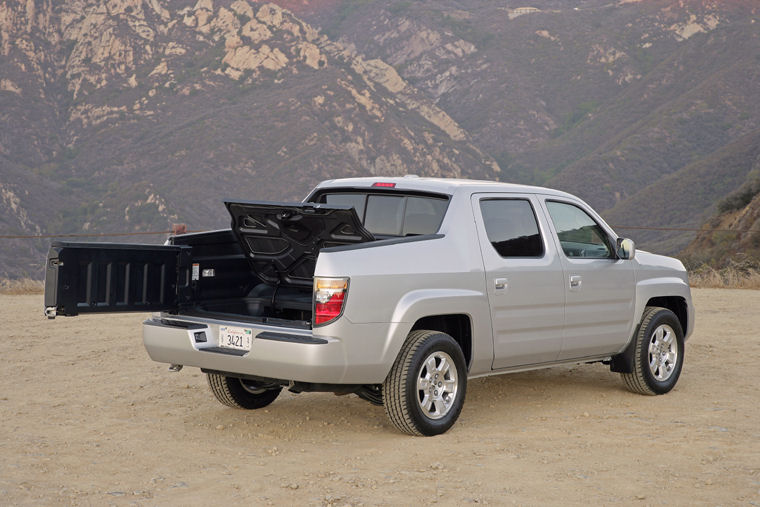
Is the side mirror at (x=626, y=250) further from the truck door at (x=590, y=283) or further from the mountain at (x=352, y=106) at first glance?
the mountain at (x=352, y=106)

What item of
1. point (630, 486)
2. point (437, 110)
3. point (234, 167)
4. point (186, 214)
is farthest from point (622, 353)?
point (437, 110)

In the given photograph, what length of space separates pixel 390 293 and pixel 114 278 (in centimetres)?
196

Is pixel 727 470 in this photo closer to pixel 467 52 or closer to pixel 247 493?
pixel 247 493

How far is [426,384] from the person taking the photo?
21.4 feet

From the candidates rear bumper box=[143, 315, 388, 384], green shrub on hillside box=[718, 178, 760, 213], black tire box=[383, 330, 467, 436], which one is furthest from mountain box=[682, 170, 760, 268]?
rear bumper box=[143, 315, 388, 384]

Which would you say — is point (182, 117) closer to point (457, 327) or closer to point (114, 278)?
point (114, 278)

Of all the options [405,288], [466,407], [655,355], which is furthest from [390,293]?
[655,355]

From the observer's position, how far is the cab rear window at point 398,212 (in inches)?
279

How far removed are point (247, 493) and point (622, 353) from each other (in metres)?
4.12

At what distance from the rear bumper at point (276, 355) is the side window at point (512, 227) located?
150 cm

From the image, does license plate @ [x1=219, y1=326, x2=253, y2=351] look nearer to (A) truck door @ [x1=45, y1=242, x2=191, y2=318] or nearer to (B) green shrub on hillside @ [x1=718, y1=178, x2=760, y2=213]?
(A) truck door @ [x1=45, y1=242, x2=191, y2=318]

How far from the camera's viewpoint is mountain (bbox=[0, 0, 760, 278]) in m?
99.8

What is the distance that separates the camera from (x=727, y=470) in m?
5.73

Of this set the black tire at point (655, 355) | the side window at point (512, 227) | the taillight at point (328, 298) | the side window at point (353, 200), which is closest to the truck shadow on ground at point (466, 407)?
the black tire at point (655, 355)
